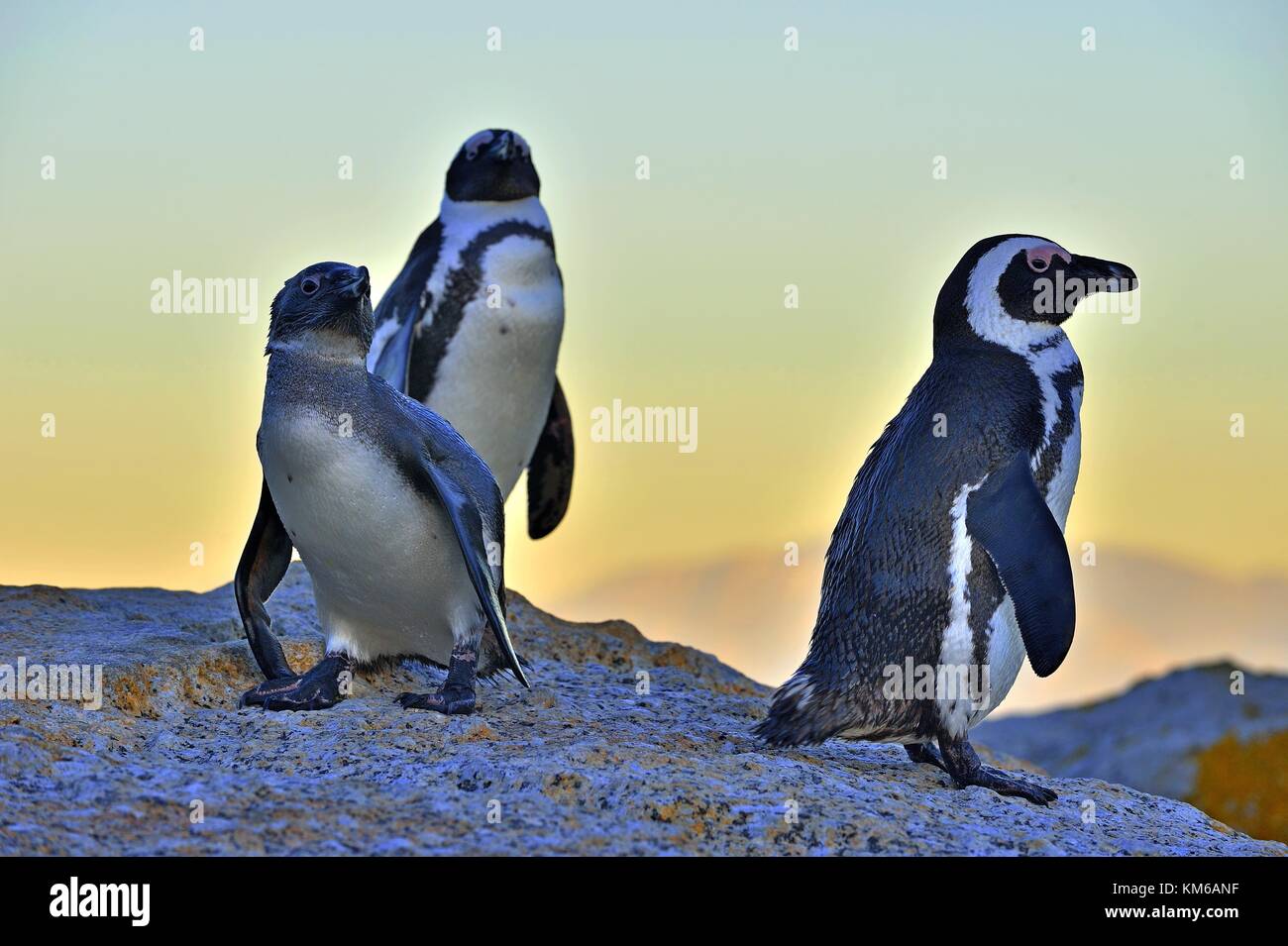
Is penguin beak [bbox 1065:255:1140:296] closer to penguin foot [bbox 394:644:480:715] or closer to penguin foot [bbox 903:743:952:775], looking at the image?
penguin foot [bbox 903:743:952:775]

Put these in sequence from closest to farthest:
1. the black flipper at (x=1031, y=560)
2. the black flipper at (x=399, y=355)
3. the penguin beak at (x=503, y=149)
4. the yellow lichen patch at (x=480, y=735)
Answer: the black flipper at (x=1031, y=560)
the yellow lichen patch at (x=480, y=735)
the black flipper at (x=399, y=355)
the penguin beak at (x=503, y=149)

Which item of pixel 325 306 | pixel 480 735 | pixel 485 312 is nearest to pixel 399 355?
pixel 485 312

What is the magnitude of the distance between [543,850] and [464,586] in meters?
1.46

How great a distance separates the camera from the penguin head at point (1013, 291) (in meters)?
4.93

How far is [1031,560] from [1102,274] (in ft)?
3.36

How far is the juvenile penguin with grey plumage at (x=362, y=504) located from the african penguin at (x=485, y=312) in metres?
2.02

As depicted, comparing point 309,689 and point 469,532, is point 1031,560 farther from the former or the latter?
point 309,689

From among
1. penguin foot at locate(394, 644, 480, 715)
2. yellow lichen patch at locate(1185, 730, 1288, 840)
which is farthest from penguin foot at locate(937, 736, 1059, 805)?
yellow lichen patch at locate(1185, 730, 1288, 840)

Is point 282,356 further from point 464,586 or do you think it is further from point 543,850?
point 543,850

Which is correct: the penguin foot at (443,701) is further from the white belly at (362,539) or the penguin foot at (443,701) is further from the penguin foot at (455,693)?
the white belly at (362,539)

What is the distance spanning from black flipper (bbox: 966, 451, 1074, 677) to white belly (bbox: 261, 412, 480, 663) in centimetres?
158

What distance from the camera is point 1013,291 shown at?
493cm

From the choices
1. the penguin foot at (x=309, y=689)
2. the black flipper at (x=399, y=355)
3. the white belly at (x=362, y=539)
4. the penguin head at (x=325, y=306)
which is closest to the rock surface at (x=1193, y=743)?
the black flipper at (x=399, y=355)
